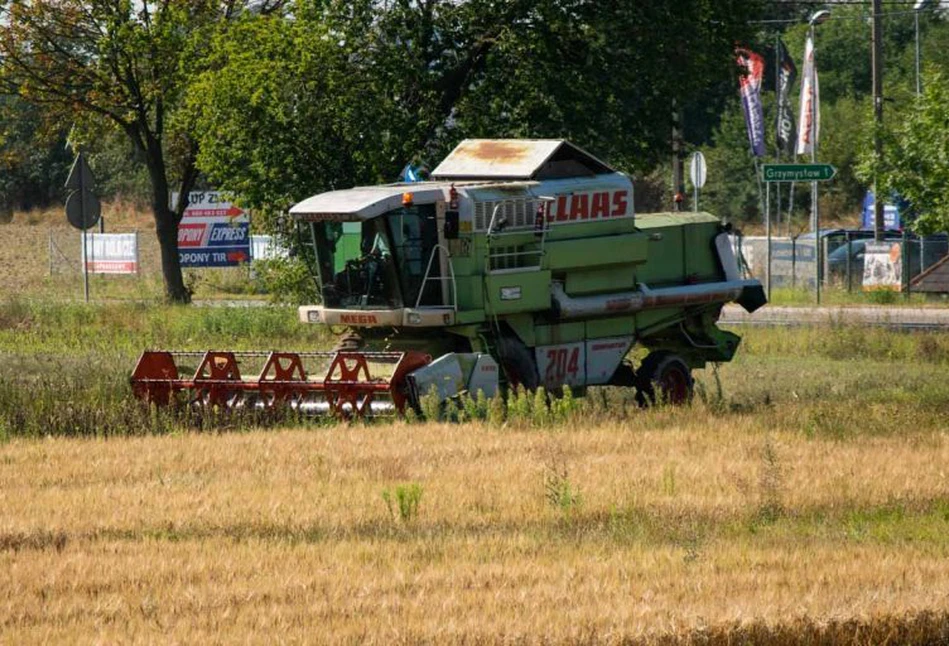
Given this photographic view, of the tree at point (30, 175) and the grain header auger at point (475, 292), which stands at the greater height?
A: the tree at point (30, 175)

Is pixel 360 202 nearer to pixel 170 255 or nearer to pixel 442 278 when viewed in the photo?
pixel 442 278

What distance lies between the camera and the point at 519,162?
70.1 ft

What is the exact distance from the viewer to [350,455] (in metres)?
15.8

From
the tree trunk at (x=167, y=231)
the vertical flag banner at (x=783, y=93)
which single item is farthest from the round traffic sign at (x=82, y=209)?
the vertical flag banner at (x=783, y=93)

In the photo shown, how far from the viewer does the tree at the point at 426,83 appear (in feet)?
96.5

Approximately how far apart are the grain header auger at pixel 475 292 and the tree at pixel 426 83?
7537 millimetres

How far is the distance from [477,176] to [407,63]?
863 centimetres

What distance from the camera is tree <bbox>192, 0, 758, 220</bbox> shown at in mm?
29406

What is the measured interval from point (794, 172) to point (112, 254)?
28261mm

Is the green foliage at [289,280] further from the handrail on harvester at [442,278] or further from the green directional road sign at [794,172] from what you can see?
the handrail on harvester at [442,278]

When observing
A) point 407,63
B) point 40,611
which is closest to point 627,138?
point 407,63

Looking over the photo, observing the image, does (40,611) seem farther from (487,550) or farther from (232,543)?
(487,550)

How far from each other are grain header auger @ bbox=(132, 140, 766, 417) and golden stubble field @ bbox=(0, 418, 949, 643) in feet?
7.04

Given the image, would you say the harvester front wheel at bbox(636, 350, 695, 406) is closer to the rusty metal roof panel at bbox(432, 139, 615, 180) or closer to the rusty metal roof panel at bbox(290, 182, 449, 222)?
the rusty metal roof panel at bbox(432, 139, 615, 180)
